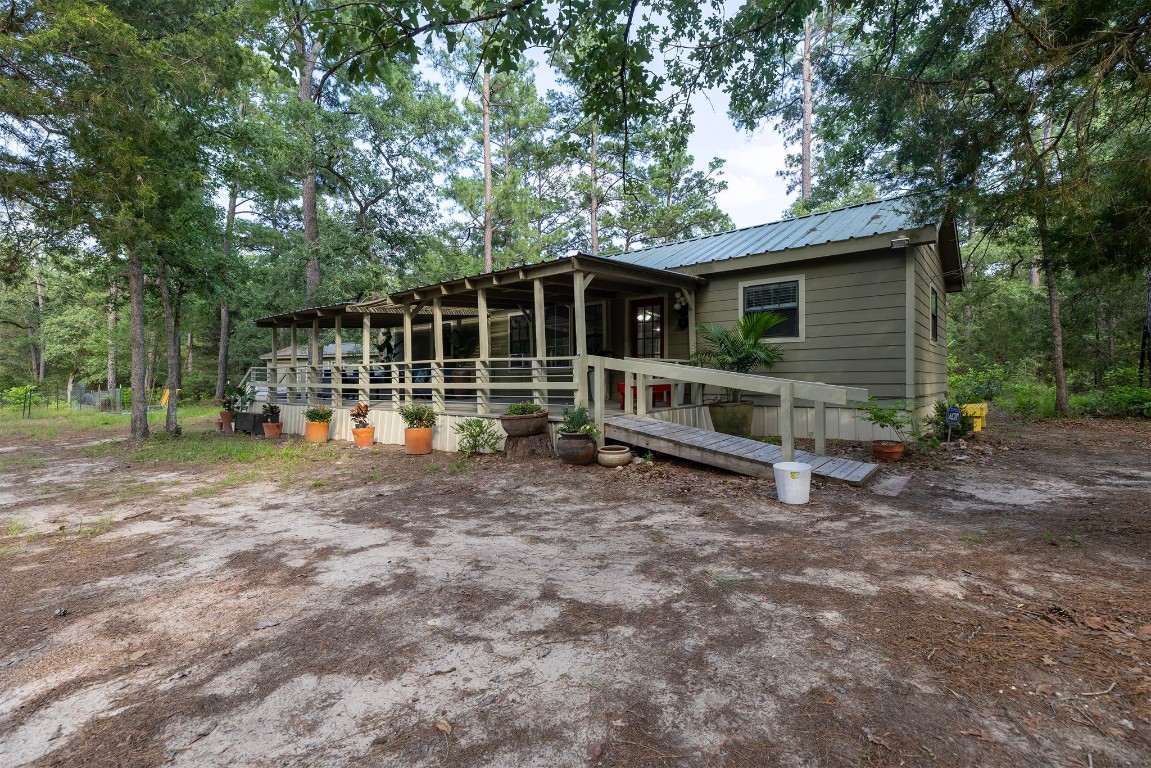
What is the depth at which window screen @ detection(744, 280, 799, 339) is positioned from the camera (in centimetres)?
841

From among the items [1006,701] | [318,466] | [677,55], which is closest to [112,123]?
[318,466]

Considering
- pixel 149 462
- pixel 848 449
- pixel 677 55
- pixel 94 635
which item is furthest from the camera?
pixel 149 462

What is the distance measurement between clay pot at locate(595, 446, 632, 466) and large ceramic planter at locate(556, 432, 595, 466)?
17cm

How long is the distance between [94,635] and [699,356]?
7524 mm

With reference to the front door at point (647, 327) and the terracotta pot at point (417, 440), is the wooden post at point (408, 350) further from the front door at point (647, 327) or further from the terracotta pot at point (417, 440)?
the front door at point (647, 327)

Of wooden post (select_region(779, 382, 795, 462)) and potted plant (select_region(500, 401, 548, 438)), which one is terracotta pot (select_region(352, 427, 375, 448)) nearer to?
potted plant (select_region(500, 401, 548, 438))

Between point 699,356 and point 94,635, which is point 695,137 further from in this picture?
point 94,635

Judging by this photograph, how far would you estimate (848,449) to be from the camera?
7.40 metres

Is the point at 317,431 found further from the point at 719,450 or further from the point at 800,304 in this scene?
the point at 800,304

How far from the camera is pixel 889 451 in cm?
664

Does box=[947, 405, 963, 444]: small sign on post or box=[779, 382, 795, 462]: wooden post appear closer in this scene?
box=[779, 382, 795, 462]: wooden post

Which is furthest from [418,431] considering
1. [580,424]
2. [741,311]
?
[741,311]

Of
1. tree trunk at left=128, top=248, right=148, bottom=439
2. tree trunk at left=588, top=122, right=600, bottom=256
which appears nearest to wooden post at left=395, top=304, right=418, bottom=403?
tree trunk at left=128, top=248, right=148, bottom=439

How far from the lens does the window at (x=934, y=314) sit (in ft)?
30.9
